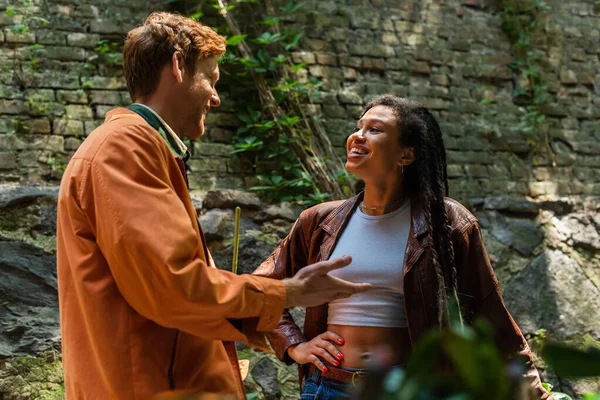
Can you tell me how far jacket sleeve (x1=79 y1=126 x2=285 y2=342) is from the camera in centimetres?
153

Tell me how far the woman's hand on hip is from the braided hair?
1.11ft

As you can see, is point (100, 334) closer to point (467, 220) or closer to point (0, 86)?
point (467, 220)

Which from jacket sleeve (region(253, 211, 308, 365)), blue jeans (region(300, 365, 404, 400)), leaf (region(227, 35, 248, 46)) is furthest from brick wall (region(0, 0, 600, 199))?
blue jeans (region(300, 365, 404, 400))

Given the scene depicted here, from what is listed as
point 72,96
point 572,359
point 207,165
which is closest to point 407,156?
point 572,359

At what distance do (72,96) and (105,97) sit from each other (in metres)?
0.18

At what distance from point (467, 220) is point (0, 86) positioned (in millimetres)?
2865

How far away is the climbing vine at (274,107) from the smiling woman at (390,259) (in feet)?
5.94

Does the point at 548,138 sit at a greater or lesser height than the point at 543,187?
greater

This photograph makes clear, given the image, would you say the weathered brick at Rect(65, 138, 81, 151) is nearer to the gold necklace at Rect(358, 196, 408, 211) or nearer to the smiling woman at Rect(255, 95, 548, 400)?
the smiling woman at Rect(255, 95, 548, 400)

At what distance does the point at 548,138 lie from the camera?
202 inches

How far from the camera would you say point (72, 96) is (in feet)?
13.7

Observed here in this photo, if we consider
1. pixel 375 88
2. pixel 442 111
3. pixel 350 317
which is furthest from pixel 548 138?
pixel 350 317

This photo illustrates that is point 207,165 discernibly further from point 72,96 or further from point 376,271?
point 376,271

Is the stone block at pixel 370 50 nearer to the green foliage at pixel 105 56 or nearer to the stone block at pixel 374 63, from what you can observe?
the stone block at pixel 374 63
